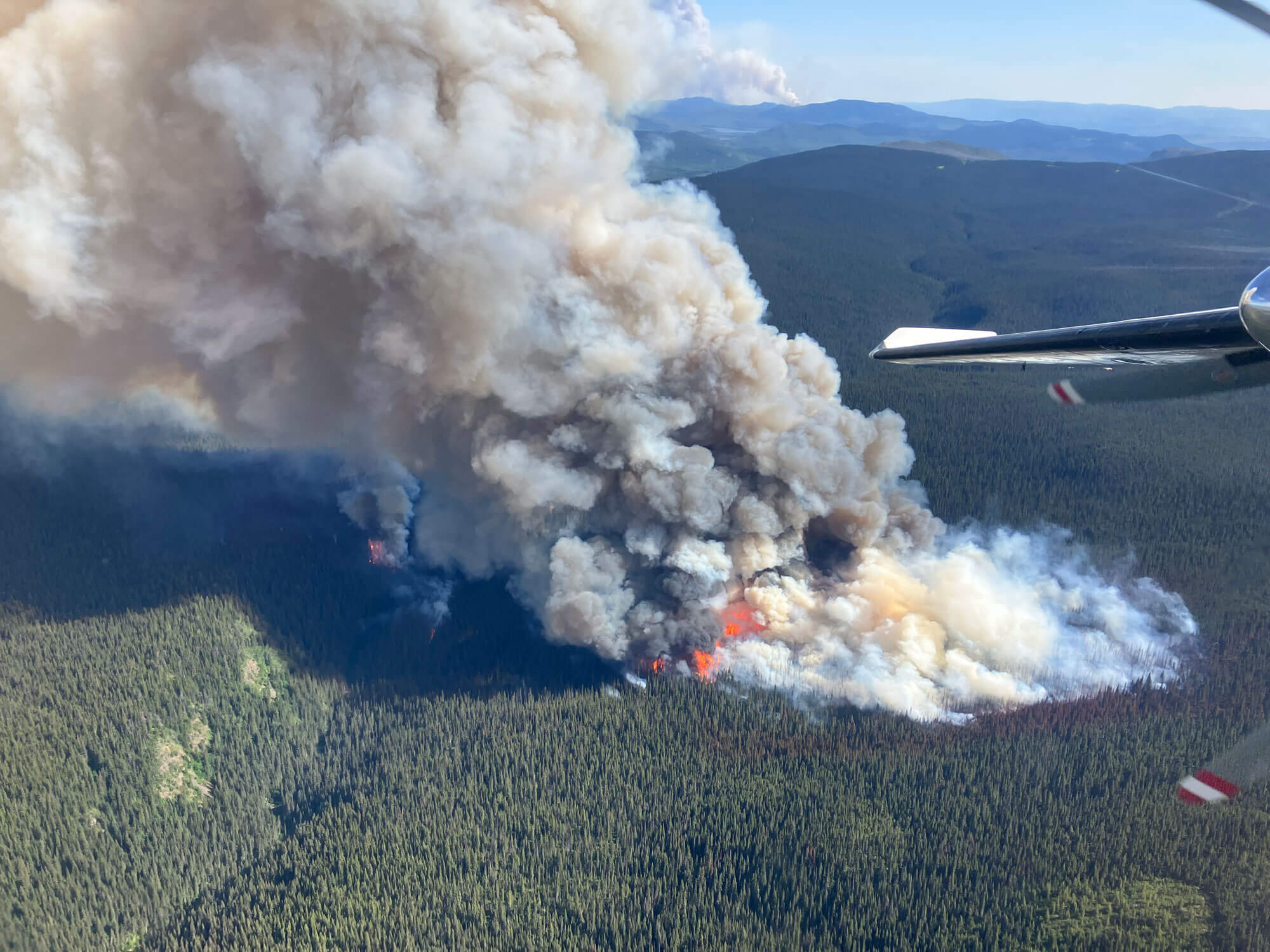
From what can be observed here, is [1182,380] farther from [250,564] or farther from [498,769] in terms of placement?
[250,564]

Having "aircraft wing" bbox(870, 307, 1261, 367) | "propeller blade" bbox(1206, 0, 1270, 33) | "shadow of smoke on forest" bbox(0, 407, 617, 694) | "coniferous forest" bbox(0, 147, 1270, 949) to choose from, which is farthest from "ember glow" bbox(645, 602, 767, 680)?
"propeller blade" bbox(1206, 0, 1270, 33)

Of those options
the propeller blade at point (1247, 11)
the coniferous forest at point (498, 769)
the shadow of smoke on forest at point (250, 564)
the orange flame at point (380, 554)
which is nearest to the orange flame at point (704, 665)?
the coniferous forest at point (498, 769)

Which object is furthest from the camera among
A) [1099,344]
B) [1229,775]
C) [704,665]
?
[704,665]

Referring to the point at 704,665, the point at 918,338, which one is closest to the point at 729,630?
the point at 704,665

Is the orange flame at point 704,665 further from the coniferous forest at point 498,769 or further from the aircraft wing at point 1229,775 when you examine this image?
the aircraft wing at point 1229,775

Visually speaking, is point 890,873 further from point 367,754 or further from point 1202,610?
point 1202,610

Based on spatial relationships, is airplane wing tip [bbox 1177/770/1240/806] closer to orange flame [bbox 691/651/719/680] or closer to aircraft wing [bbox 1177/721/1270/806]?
aircraft wing [bbox 1177/721/1270/806]
